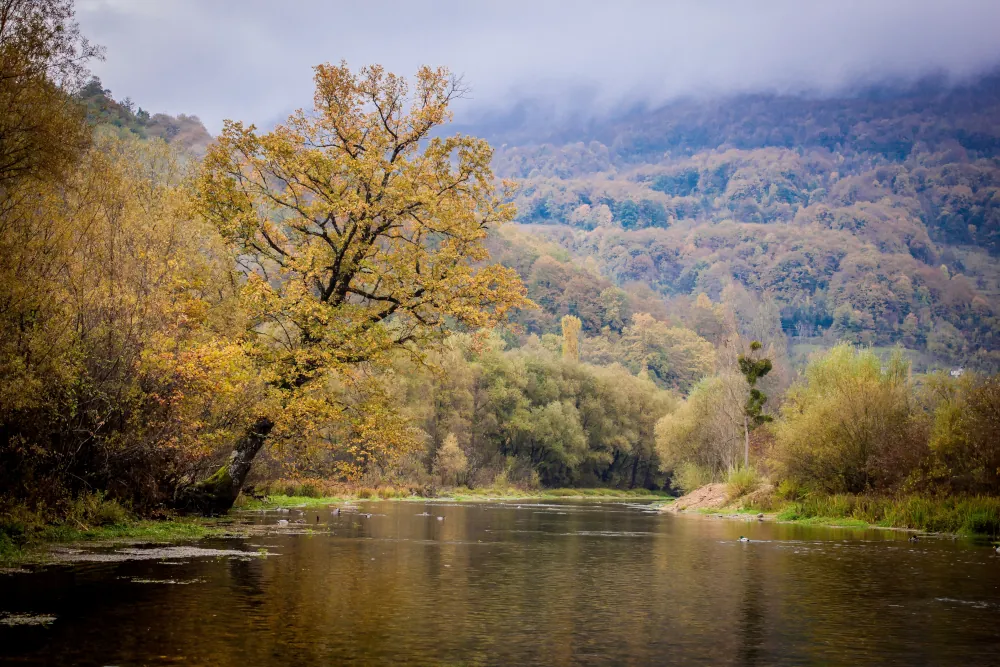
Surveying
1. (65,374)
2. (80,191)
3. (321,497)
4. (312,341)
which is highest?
(80,191)

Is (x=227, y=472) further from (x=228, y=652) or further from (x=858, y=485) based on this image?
(x=858, y=485)

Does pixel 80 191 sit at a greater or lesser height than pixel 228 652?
greater

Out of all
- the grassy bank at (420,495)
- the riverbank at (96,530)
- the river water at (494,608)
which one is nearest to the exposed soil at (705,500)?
the grassy bank at (420,495)

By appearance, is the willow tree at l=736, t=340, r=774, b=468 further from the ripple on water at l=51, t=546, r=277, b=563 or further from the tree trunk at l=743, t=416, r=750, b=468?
the ripple on water at l=51, t=546, r=277, b=563

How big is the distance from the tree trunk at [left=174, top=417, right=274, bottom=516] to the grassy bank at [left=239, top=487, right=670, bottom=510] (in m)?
8.23

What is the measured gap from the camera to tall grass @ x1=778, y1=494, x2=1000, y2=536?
115 feet

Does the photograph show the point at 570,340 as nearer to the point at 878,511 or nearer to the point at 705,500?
the point at 705,500

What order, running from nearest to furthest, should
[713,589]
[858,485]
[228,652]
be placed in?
[228,652]
[713,589]
[858,485]

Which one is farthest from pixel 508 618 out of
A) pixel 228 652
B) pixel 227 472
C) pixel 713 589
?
pixel 227 472

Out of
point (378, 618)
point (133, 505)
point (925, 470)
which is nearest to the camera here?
point (378, 618)

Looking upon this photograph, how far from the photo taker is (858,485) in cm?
4616

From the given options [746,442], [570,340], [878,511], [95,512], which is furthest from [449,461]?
[95,512]

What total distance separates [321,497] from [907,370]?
38612 mm

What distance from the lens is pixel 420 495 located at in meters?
82.6
